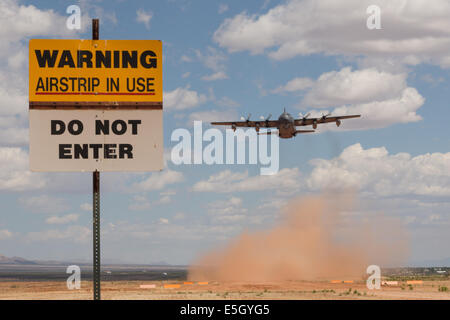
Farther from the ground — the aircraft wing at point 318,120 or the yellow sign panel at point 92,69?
the aircraft wing at point 318,120

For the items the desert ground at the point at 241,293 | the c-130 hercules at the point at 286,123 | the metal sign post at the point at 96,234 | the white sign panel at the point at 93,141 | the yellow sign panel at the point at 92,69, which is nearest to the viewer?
the metal sign post at the point at 96,234

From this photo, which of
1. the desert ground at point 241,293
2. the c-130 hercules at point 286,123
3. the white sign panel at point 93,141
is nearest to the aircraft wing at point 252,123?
the c-130 hercules at point 286,123

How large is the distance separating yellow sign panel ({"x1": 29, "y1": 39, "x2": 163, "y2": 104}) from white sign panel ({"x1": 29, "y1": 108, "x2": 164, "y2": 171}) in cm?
36

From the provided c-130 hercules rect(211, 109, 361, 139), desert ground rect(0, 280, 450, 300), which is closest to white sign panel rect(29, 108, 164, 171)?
desert ground rect(0, 280, 450, 300)

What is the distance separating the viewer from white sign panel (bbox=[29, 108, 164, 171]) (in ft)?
43.1

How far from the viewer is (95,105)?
1312cm

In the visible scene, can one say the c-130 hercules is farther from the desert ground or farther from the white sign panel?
the white sign panel

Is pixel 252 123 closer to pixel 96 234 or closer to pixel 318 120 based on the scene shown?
pixel 318 120

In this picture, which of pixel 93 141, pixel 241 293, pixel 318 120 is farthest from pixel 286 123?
pixel 93 141

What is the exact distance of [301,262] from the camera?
9262 centimetres

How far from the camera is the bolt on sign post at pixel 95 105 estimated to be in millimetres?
12812

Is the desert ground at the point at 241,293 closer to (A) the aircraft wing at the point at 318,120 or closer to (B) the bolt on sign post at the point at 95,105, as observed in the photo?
(B) the bolt on sign post at the point at 95,105

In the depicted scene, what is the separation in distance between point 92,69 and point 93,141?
1.54 metres
